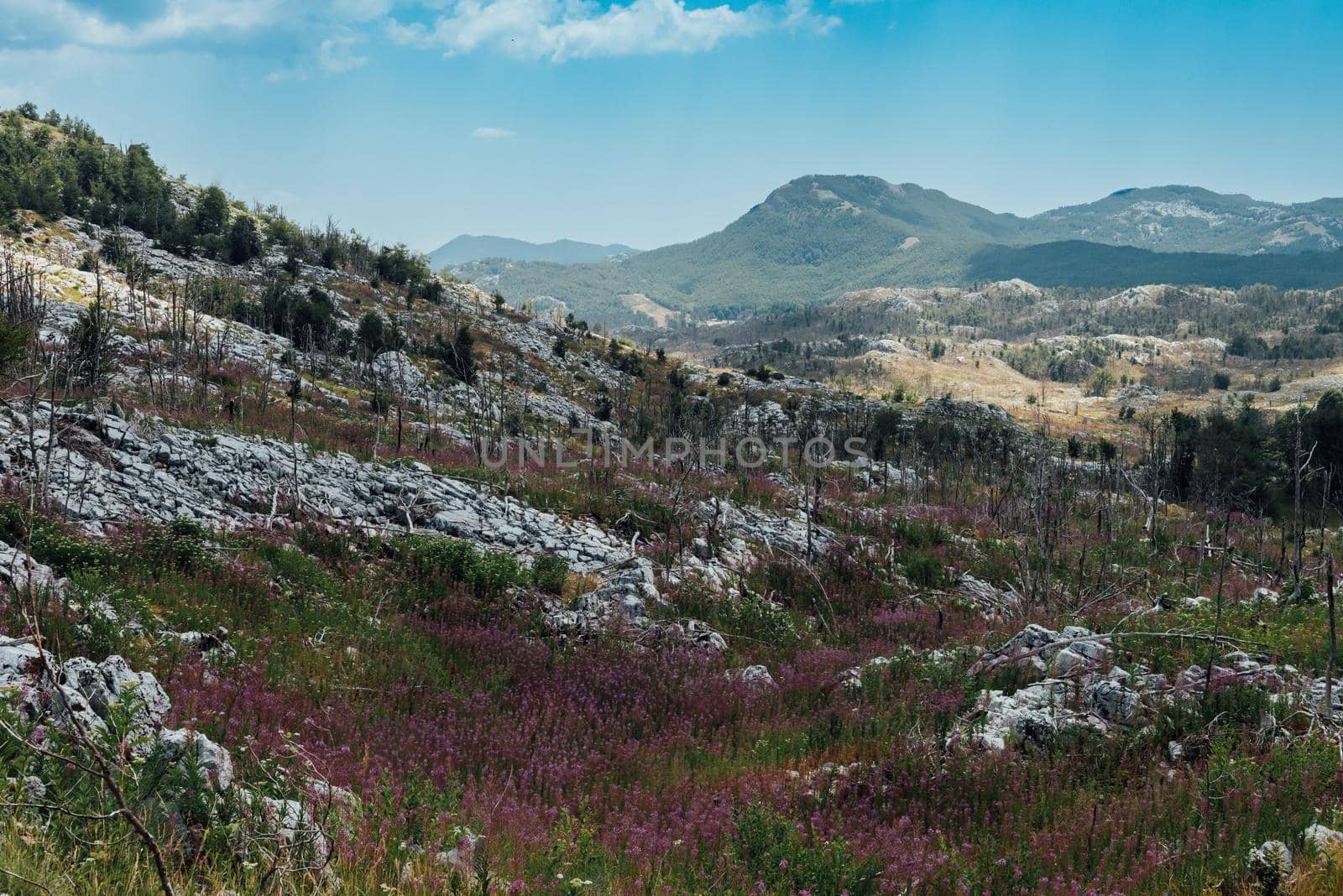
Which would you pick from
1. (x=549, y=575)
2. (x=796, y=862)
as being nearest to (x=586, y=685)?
(x=796, y=862)

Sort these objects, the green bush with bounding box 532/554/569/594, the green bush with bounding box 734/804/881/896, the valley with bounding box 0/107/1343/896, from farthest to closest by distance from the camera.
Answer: the green bush with bounding box 532/554/569/594 < the green bush with bounding box 734/804/881/896 < the valley with bounding box 0/107/1343/896

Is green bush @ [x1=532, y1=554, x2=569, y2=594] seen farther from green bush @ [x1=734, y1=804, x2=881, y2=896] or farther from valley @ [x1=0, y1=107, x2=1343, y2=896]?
green bush @ [x1=734, y1=804, x2=881, y2=896]

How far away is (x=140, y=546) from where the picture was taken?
388 inches

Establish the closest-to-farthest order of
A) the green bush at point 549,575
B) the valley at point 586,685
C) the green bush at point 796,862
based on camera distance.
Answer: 1. the valley at point 586,685
2. the green bush at point 796,862
3. the green bush at point 549,575

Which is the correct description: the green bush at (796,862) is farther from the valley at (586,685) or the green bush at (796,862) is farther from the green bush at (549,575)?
the green bush at (549,575)

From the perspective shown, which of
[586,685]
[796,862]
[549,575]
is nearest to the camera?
[796,862]

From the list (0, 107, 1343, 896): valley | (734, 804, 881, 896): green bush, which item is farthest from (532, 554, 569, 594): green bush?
(734, 804, 881, 896): green bush

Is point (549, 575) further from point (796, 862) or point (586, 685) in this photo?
point (796, 862)

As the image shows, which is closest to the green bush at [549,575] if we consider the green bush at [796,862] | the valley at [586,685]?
the valley at [586,685]

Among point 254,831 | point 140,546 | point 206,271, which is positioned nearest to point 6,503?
point 140,546

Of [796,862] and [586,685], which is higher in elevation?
[796,862]

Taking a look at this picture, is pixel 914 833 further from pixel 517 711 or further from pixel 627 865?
pixel 517 711

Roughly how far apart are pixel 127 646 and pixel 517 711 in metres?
3.69

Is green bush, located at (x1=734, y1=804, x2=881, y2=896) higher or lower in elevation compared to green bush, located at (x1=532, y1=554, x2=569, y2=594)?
higher
